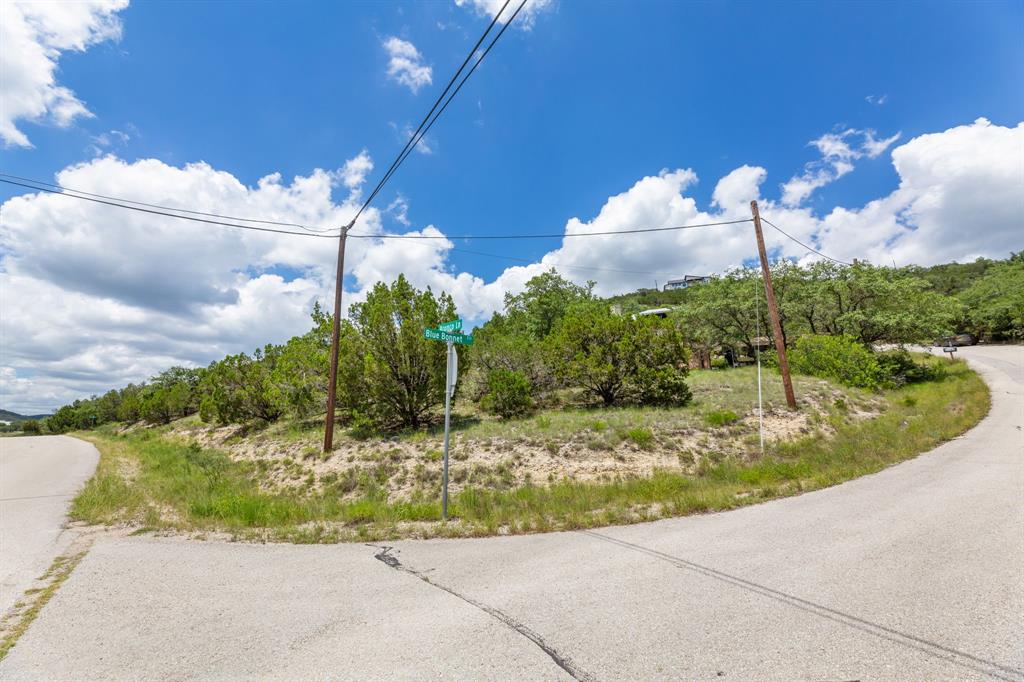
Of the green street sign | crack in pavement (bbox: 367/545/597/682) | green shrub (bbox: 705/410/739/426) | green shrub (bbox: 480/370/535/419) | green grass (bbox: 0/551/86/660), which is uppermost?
the green street sign

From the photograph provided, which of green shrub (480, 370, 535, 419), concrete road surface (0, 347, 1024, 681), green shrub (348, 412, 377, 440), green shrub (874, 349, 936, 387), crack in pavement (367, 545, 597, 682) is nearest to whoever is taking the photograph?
crack in pavement (367, 545, 597, 682)

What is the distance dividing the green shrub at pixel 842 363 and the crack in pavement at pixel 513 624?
80.4 feet

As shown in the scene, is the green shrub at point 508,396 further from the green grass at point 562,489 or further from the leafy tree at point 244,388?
the leafy tree at point 244,388

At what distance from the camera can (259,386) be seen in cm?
2600

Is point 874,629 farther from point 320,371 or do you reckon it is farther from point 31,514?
point 320,371

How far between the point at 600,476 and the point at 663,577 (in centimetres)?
683

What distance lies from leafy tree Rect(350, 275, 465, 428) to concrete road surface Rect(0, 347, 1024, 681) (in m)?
10.5

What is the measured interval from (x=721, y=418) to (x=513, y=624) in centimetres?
1289

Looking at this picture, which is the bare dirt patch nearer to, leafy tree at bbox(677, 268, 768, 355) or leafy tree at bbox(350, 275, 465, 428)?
leafy tree at bbox(350, 275, 465, 428)

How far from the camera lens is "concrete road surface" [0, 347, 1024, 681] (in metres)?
3.01

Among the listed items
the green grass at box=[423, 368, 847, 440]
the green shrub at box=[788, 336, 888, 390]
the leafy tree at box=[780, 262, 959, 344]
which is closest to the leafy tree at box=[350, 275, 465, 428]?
the green grass at box=[423, 368, 847, 440]

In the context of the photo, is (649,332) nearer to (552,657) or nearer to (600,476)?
(600,476)

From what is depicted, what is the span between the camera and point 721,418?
1426 centimetres

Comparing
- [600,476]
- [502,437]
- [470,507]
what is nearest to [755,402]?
[600,476]
